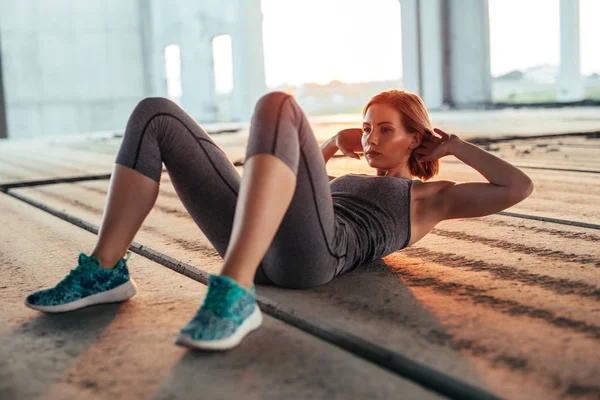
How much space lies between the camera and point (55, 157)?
709cm

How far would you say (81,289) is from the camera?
161 centimetres

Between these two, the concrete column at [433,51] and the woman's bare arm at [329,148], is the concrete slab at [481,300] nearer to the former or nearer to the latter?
the woman's bare arm at [329,148]

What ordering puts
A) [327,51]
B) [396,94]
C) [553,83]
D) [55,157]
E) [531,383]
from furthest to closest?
1. [327,51]
2. [553,83]
3. [55,157]
4. [396,94]
5. [531,383]

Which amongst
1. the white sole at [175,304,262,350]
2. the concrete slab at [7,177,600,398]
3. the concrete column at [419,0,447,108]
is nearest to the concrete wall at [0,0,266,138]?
the concrete column at [419,0,447,108]

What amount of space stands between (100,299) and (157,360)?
1.30ft

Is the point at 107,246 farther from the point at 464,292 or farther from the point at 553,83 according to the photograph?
the point at 553,83

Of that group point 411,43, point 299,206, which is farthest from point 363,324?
point 411,43

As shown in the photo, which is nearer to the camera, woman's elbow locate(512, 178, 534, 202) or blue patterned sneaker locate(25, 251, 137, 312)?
blue patterned sneaker locate(25, 251, 137, 312)

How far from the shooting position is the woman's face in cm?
183

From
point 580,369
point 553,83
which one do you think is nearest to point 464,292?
point 580,369

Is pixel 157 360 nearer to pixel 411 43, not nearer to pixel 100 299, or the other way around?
pixel 100 299

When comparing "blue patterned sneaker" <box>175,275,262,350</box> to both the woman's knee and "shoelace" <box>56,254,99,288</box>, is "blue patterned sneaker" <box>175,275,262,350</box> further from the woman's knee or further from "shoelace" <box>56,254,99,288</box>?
the woman's knee

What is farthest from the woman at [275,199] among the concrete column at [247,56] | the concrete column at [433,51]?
the concrete column at [247,56]

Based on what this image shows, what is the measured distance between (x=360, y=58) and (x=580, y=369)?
14872 millimetres
